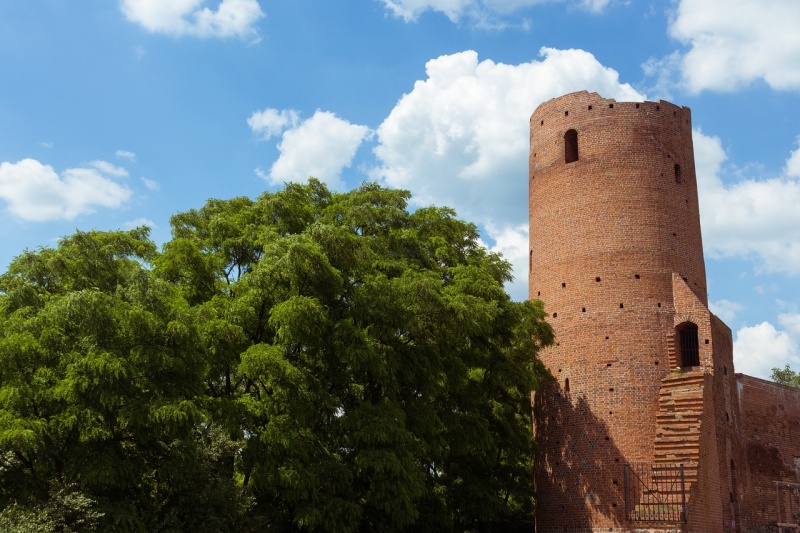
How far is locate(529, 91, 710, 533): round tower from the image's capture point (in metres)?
21.0

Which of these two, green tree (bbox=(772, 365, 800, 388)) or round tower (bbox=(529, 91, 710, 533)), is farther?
green tree (bbox=(772, 365, 800, 388))

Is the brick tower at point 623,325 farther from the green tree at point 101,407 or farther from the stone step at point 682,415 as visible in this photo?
the green tree at point 101,407

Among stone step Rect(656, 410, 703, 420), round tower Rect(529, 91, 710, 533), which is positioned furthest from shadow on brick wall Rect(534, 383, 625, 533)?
stone step Rect(656, 410, 703, 420)

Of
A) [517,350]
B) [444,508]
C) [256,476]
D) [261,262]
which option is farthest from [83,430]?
[517,350]

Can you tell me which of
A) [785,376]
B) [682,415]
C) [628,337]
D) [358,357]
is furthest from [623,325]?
[785,376]

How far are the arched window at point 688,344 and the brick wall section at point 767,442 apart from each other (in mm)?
3283

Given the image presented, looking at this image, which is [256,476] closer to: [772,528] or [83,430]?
[83,430]

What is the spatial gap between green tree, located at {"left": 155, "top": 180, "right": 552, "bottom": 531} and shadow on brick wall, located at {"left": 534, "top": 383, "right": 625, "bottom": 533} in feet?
2.44

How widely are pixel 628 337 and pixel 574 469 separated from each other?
11.9ft

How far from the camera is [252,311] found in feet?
55.1

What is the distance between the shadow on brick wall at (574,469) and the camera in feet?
67.7

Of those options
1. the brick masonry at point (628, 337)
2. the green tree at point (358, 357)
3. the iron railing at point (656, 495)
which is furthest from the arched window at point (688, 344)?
the green tree at point (358, 357)

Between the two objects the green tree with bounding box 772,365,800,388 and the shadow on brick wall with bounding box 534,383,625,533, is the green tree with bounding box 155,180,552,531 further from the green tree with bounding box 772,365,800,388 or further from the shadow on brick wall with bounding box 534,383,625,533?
the green tree with bounding box 772,365,800,388

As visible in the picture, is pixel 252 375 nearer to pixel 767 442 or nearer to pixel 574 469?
pixel 574 469
